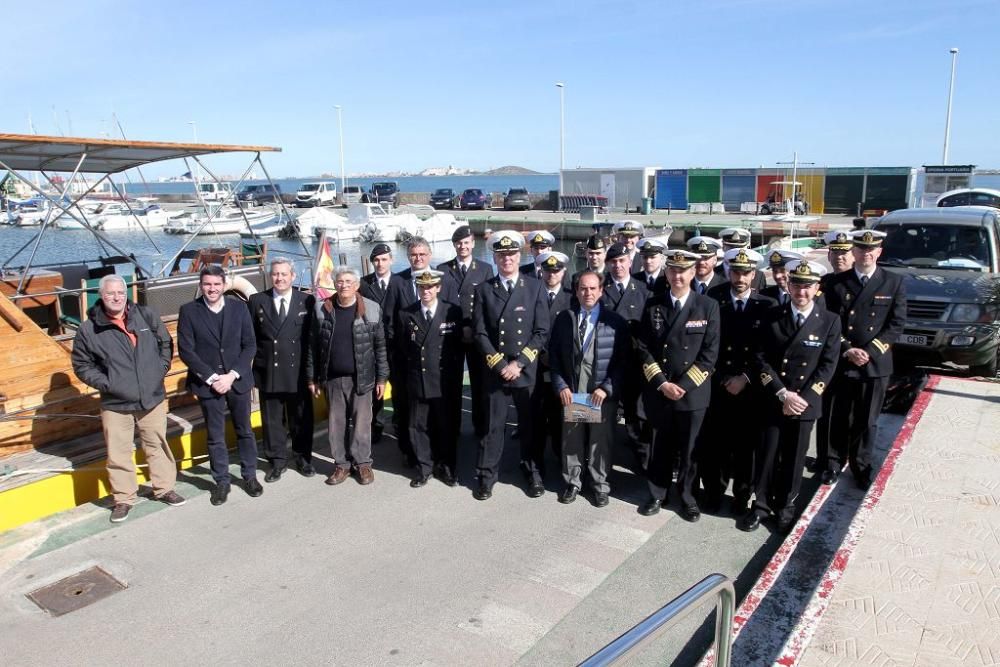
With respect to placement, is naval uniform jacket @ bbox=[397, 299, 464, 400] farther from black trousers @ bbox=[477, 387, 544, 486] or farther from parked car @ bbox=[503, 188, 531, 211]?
parked car @ bbox=[503, 188, 531, 211]

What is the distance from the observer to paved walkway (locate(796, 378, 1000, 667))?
332cm

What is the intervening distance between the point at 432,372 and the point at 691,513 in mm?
2203

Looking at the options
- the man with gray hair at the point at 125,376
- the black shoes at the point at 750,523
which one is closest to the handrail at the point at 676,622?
the black shoes at the point at 750,523

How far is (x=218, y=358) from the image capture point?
540cm

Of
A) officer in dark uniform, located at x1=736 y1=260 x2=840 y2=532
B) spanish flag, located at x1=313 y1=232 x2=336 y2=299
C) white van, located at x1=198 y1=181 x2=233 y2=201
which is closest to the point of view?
officer in dark uniform, located at x1=736 y1=260 x2=840 y2=532

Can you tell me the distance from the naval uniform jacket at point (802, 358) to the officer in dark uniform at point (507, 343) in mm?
1667

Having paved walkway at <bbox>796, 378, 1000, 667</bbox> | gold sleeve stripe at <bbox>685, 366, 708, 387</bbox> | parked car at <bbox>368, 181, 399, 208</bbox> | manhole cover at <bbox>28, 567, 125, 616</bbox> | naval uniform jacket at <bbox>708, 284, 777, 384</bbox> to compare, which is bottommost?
manhole cover at <bbox>28, 567, 125, 616</bbox>

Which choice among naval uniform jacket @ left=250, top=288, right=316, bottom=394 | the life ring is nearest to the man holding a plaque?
naval uniform jacket @ left=250, top=288, right=316, bottom=394

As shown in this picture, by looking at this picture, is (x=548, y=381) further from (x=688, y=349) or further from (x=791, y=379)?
(x=791, y=379)

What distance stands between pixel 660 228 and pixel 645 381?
2647cm

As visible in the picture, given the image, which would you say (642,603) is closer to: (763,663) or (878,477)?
(763,663)

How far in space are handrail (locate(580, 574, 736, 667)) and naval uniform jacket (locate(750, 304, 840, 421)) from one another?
222 cm

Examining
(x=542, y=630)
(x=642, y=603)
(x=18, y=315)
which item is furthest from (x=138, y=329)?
(x=642, y=603)

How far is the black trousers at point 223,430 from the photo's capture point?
5473 mm
